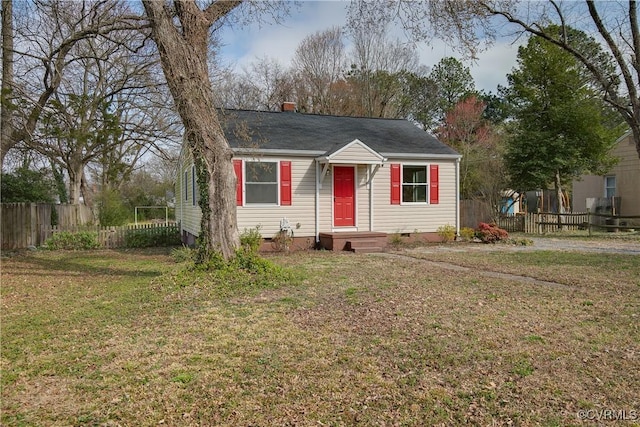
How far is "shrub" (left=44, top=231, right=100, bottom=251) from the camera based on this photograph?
1560cm

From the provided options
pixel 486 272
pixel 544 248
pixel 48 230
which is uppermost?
pixel 48 230

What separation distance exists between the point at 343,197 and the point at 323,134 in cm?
240

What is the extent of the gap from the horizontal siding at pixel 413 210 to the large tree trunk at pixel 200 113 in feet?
24.0

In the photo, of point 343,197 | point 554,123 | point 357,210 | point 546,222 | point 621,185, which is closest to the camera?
point 343,197

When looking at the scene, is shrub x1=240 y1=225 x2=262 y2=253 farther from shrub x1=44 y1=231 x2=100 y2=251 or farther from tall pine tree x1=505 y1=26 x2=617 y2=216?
tall pine tree x1=505 y1=26 x2=617 y2=216

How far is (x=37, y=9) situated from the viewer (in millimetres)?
11086

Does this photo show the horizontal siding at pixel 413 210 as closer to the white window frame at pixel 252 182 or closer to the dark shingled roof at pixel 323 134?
the dark shingled roof at pixel 323 134

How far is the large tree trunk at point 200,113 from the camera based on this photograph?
804cm

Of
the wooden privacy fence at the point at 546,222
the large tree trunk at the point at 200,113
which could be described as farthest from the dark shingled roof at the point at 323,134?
the wooden privacy fence at the point at 546,222

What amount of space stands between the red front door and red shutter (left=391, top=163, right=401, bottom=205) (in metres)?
1.37

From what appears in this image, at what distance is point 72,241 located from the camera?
1588 centimetres

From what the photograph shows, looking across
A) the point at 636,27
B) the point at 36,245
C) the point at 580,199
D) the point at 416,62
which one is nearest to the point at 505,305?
the point at 636,27

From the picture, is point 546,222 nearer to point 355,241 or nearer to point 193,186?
point 355,241

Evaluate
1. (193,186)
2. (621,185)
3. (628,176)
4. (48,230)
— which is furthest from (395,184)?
(621,185)
